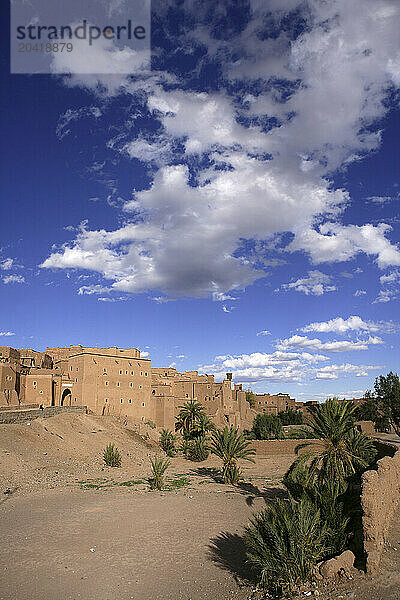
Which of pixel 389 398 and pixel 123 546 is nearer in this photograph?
pixel 123 546

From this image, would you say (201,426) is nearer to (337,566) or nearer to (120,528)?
(120,528)

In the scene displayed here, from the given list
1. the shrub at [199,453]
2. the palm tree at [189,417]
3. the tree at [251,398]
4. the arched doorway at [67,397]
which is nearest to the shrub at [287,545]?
the shrub at [199,453]

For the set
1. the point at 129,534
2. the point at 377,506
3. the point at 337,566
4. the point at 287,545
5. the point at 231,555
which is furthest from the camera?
the point at 129,534

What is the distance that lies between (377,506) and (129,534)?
665cm

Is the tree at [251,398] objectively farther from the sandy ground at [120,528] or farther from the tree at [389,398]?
the sandy ground at [120,528]

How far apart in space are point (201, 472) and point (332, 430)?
11.8 metres

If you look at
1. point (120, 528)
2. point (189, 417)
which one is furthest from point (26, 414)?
point (120, 528)

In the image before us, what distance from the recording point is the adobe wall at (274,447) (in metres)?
26.7

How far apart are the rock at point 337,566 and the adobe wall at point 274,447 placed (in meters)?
19.5

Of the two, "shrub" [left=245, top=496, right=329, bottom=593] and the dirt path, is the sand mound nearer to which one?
the dirt path

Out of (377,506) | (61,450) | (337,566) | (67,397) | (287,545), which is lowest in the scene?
(61,450)

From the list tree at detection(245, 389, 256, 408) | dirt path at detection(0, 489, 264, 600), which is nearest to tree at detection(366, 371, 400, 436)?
tree at detection(245, 389, 256, 408)

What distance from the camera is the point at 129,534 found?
11.6 m

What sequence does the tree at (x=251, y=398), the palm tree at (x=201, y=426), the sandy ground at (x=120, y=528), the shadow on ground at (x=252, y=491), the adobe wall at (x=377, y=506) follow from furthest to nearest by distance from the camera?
the tree at (x=251, y=398)
the palm tree at (x=201, y=426)
the shadow on ground at (x=252, y=491)
the sandy ground at (x=120, y=528)
the adobe wall at (x=377, y=506)
